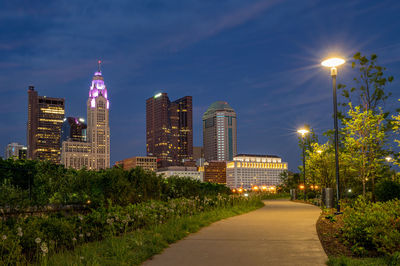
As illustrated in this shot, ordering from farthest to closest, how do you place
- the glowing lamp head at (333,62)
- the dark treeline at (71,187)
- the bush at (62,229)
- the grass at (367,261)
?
the glowing lamp head at (333,62), the dark treeline at (71,187), the bush at (62,229), the grass at (367,261)

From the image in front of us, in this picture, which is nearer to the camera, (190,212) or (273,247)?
(273,247)

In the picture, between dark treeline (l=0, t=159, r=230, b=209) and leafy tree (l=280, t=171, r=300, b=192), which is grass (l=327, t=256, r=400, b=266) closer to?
dark treeline (l=0, t=159, r=230, b=209)

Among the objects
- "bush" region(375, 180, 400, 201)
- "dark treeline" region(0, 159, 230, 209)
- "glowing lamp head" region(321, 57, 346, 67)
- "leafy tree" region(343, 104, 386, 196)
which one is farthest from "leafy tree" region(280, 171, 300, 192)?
"dark treeline" region(0, 159, 230, 209)

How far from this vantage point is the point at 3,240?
6820 mm

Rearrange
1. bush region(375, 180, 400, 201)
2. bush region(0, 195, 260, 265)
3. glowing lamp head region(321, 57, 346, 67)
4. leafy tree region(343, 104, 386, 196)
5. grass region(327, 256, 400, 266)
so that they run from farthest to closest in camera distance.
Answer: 1. leafy tree region(343, 104, 386, 196)
2. bush region(375, 180, 400, 201)
3. glowing lamp head region(321, 57, 346, 67)
4. bush region(0, 195, 260, 265)
5. grass region(327, 256, 400, 266)

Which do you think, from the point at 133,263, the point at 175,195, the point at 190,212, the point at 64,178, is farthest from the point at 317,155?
the point at 133,263

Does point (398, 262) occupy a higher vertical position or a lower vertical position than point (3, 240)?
lower

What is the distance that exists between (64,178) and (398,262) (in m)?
11.0

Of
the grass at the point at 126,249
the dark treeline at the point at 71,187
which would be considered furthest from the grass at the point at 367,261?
the dark treeline at the point at 71,187

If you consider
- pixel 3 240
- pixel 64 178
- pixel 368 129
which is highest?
pixel 368 129

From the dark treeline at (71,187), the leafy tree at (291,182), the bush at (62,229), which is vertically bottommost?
the leafy tree at (291,182)

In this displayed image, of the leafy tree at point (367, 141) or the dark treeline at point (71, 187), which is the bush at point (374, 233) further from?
the leafy tree at point (367, 141)

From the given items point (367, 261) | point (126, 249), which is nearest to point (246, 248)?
point (367, 261)

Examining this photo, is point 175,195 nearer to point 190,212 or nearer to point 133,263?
point 190,212
